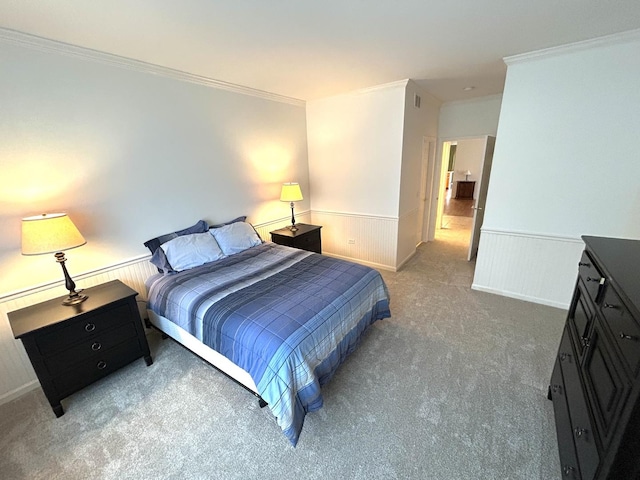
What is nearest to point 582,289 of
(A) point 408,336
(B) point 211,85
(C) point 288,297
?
(A) point 408,336

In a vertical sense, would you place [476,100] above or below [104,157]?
above

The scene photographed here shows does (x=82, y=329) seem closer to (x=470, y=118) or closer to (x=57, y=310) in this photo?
(x=57, y=310)

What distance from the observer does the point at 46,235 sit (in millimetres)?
1724

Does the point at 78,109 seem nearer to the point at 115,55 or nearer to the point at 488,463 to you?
the point at 115,55

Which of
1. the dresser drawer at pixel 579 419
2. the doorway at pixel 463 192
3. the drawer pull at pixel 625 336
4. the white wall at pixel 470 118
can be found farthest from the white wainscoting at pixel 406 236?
the drawer pull at pixel 625 336

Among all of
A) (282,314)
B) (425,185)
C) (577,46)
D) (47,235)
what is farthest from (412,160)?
(47,235)

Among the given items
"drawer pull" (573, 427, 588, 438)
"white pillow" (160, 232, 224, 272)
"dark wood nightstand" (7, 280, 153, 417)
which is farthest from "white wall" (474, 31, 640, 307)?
"dark wood nightstand" (7, 280, 153, 417)

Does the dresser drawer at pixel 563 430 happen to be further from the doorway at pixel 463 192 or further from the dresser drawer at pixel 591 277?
the doorway at pixel 463 192

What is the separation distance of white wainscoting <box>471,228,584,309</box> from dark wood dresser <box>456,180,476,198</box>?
715 cm

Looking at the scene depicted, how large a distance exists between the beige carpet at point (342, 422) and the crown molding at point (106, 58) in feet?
8.28

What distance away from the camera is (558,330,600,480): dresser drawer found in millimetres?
1010

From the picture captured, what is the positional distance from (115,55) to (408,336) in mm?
3577

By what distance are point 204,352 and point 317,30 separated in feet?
8.57

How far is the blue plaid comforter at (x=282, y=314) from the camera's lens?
60.4 inches
